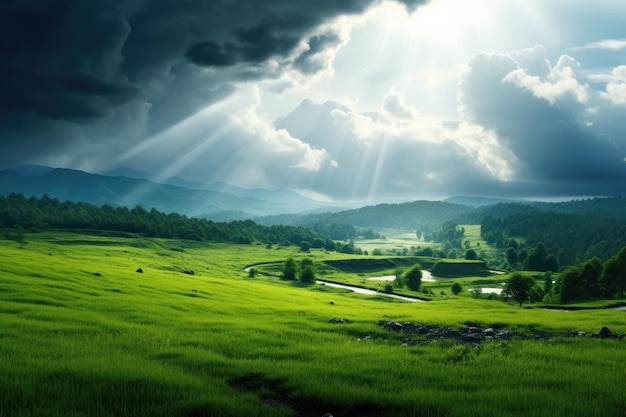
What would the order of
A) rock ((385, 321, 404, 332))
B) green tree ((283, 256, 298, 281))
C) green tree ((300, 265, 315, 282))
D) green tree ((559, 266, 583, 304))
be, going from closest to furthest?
1. rock ((385, 321, 404, 332))
2. green tree ((559, 266, 583, 304))
3. green tree ((300, 265, 315, 282))
4. green tree ((283, 256, 298, 281))

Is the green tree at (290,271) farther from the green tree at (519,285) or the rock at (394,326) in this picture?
the rock at (394,326)

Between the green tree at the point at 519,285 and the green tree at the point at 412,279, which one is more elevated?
the green tree at the point at 519,285

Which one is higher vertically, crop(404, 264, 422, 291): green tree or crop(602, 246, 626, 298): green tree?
crop(602, 246, 626, 298): green tree

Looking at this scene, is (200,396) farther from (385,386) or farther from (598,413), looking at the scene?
(598,413)

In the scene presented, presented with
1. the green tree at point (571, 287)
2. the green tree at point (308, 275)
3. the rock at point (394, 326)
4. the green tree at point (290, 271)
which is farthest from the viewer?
the green tree at point (290, 271)

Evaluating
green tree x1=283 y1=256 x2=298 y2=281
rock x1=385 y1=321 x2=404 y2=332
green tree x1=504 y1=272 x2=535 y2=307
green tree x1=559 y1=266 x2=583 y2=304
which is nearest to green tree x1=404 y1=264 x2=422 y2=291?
green tree x1=283 y1=256 x2=298 y2=281

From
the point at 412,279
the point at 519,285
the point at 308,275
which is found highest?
the point at 519,285

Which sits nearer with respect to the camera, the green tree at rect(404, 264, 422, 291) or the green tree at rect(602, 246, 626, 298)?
the green tree at rect(602, 246, 626, 298)

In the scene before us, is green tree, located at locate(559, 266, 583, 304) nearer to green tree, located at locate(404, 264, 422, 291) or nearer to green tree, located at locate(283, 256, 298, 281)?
green tree, located at locate(404, 264, 422, 291)

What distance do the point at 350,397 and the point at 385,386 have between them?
1.55 meters

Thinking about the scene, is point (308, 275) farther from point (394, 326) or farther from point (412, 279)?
point (394, 326)

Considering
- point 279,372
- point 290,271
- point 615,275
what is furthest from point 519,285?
point 279,372

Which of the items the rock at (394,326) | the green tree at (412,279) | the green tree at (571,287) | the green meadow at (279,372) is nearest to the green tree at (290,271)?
the green tree at (412,279)

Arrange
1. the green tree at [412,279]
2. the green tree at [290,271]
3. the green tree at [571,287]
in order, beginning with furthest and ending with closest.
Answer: the green tree at [290,271], the green tree at [412,279], the green tree at [571,287]
